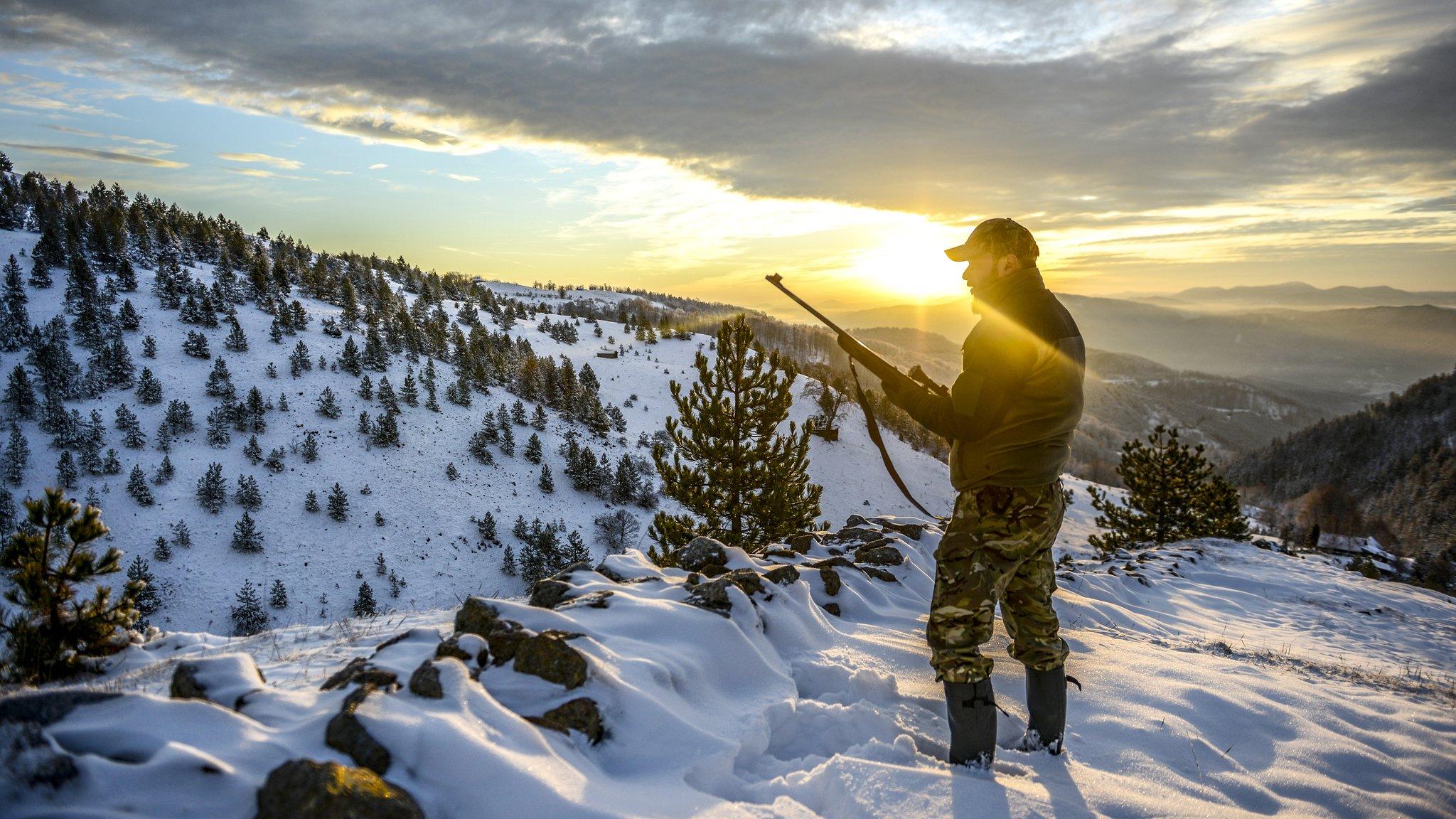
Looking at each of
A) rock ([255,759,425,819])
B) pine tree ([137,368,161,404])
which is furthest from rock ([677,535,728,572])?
pine tree ([137,368,161,404])

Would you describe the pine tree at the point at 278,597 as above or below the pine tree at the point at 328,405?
below

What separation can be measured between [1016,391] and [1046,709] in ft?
5.94

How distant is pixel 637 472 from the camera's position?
38.0m

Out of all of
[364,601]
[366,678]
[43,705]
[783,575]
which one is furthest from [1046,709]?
[364,601]

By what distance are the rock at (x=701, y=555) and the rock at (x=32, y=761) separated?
15.2 ft

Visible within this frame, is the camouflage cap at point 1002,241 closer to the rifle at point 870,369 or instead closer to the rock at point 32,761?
the rifle at point 870,369

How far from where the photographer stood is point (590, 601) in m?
4.12

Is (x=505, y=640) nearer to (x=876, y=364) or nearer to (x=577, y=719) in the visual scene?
(x=577, y=719)

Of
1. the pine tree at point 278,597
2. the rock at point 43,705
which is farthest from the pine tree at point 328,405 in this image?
the rock at point 43,705

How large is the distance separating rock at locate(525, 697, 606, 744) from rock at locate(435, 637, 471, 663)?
61 cm

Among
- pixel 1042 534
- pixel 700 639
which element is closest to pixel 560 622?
pixel 700 639

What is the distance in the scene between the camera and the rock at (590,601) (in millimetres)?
4055

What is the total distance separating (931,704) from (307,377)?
1568 inches

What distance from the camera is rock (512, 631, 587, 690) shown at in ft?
9.64
